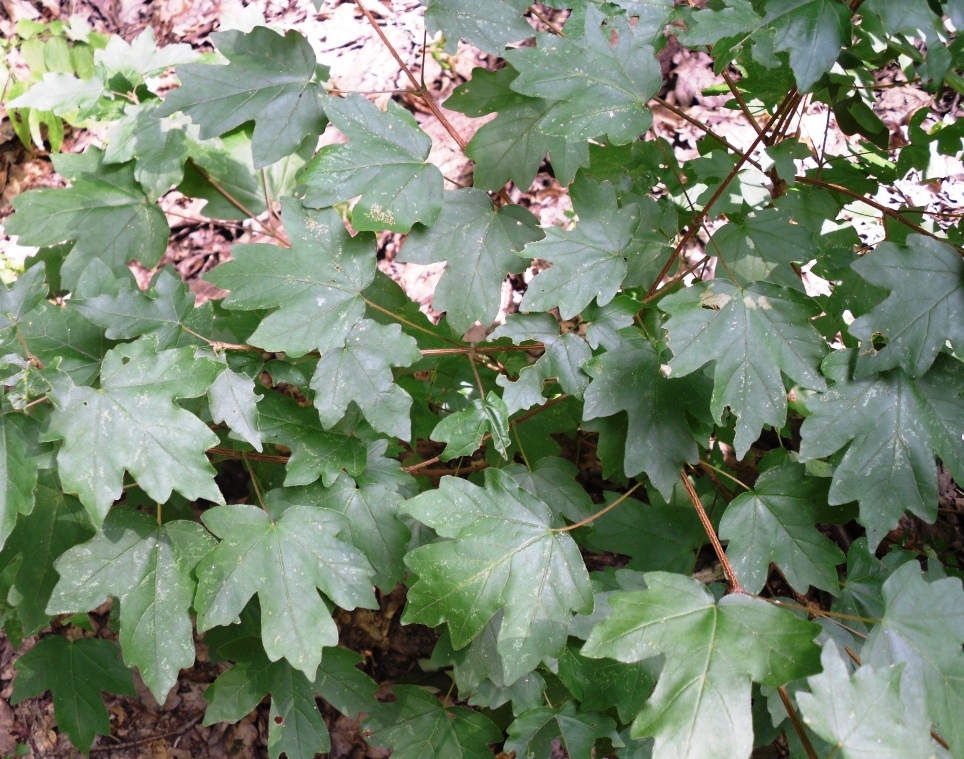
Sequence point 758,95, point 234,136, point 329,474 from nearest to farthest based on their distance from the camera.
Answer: point 329,474 → point 758,95 → point 234,136

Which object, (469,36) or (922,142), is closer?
(469,36)

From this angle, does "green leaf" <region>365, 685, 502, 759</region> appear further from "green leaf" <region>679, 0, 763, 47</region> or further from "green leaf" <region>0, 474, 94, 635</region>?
"green leaf" <region>679, 0, 763, 47</region>

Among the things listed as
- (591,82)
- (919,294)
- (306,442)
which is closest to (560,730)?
(306,442)

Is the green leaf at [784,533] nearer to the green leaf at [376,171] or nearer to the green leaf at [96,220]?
the green leaf at [376,171]

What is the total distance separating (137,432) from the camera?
141 centimetres

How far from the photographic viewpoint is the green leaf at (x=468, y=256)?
1.77 m

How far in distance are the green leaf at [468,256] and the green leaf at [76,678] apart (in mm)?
1489

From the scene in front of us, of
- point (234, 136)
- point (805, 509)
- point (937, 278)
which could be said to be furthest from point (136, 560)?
point (937, 278)

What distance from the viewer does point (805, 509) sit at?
1.74 m

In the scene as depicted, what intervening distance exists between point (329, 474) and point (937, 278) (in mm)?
1428

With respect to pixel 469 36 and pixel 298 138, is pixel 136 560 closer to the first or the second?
pixel 298 138

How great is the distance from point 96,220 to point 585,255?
1518mm

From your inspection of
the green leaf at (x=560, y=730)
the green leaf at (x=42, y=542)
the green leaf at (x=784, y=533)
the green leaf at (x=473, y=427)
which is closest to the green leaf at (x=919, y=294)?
the green leaf at (x=784, y=533)

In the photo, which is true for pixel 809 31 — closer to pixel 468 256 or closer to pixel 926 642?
pixel 468 256
